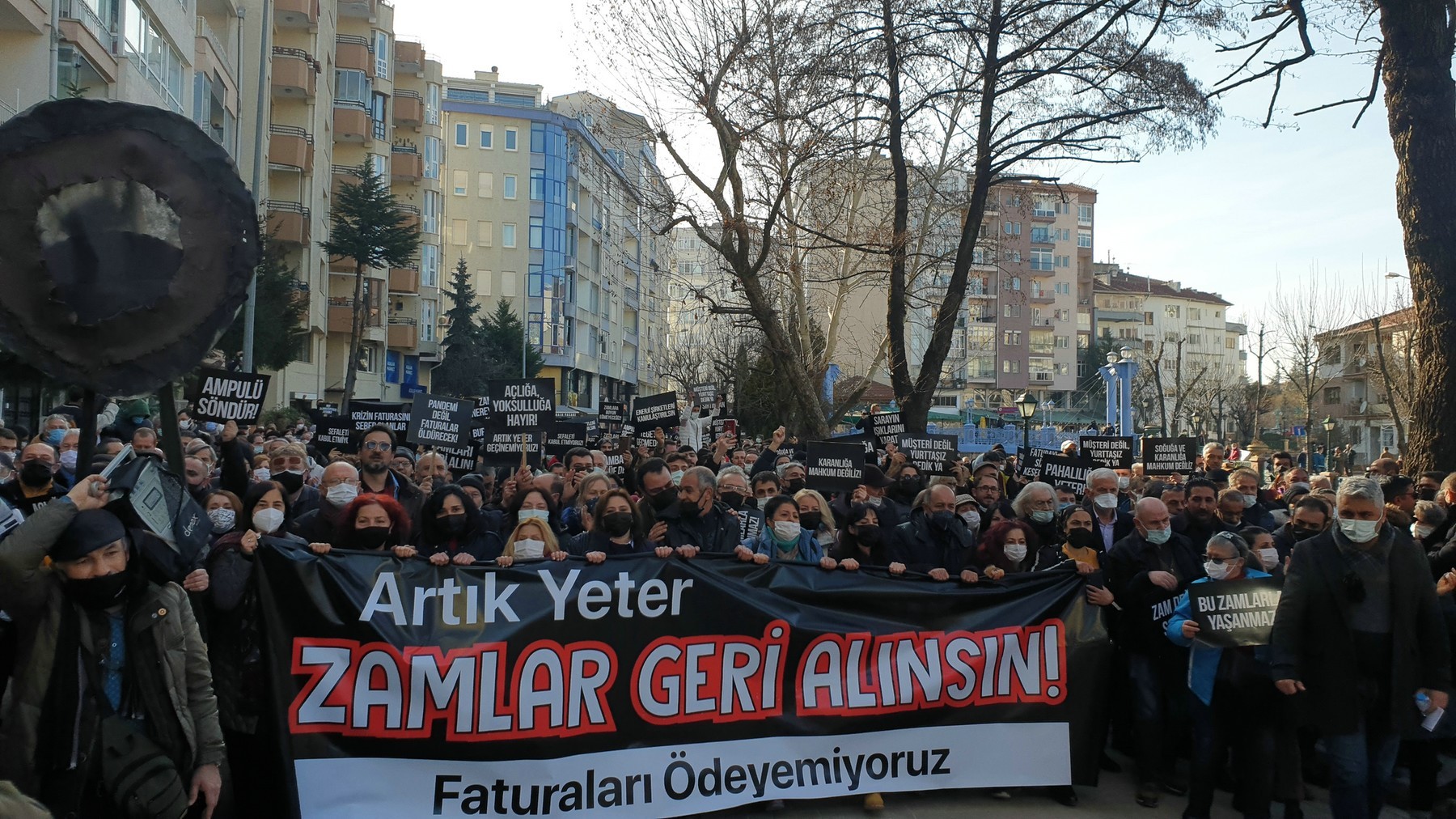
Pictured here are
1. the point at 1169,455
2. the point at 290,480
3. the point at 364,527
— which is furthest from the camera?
the point at 1169,455

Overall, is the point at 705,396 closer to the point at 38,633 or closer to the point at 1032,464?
the point at 1032,464

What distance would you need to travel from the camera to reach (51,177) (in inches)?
155

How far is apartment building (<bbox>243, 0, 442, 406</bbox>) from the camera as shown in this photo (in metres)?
42.7

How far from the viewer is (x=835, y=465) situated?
1050 cm

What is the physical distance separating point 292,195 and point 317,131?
3.31m

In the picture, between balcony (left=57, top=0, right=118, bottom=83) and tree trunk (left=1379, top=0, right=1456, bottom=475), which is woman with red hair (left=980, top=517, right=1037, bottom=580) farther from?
balcony (left=57, top=0, right=118, bottom=83)

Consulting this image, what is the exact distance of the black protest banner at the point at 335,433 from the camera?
14.0 m

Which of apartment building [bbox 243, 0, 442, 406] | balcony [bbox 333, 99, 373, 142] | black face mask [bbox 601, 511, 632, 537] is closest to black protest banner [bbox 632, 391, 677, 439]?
black face mask [bbox 601, 511, 632, 537]

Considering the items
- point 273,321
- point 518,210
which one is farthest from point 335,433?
point 518,210

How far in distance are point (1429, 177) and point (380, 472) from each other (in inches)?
359

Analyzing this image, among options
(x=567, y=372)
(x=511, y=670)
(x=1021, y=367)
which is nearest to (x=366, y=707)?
(x=511, y=670)

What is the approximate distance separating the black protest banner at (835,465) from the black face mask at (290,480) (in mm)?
4036

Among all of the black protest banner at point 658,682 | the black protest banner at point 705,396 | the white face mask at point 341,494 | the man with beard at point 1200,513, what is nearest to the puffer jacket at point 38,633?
the black protest banner at point 658,682

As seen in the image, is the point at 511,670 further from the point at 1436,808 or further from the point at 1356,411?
the point at 1356,411
